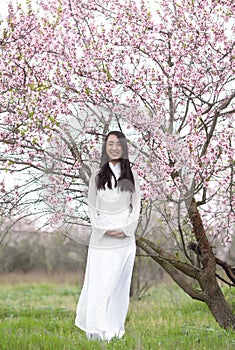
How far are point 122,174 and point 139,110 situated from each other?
3.31 feet

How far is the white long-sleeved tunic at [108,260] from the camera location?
193 inches

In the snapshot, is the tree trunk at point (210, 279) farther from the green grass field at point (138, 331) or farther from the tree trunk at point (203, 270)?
the green grass field at point (138, 331)

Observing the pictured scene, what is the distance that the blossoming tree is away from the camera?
5527mm

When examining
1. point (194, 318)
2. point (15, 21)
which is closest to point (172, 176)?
point (15, 21)

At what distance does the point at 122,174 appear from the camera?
16.3 ft

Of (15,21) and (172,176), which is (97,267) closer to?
(172,176)

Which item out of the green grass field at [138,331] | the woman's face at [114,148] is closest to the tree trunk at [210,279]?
the green grass field at [138,331]

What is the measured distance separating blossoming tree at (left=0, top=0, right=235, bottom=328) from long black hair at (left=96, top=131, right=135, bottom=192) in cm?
44

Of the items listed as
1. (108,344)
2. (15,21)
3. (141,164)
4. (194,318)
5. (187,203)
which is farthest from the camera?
(194,318)

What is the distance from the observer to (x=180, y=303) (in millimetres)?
10352

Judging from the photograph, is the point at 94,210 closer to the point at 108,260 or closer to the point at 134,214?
the point at 134,214

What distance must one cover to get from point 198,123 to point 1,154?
199cm

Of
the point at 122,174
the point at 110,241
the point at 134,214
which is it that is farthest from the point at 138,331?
the point at 122,174

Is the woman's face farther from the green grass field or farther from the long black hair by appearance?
the green grass field
